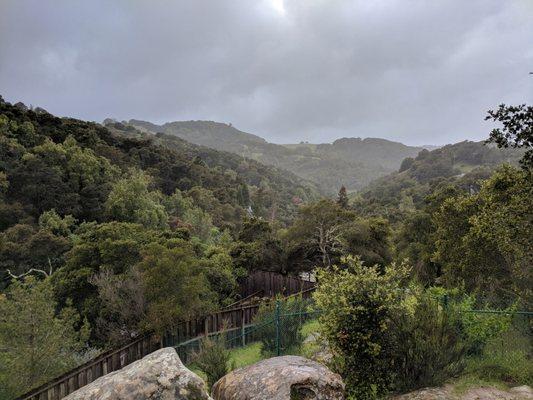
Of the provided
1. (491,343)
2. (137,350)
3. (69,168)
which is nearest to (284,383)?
(491,343)

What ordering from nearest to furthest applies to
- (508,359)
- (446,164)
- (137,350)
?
(508,359), (137,350), (446,164)

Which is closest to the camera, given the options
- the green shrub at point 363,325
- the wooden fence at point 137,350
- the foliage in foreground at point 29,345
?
the green shrub at point 363,325

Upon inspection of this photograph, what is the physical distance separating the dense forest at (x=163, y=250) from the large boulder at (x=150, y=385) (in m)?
3.71

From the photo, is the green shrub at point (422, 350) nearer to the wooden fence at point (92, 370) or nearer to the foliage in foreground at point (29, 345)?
the wooden fence at point (92, 370)

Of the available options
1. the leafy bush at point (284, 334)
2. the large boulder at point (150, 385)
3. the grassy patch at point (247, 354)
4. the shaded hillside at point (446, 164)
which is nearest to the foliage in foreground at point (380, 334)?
the large boulder at point (150, 385)

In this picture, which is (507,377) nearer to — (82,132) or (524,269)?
(524,269)

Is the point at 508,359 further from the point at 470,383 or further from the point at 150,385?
the point at 150,385

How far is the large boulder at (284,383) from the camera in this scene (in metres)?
6.50

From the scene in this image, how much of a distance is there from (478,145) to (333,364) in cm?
14602

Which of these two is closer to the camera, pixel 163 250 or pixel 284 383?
pixel 284 383

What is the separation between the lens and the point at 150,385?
16.9 feet

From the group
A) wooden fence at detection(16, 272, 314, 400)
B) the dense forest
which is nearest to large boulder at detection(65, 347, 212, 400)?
the dense forest

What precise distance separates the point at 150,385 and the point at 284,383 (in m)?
2.34

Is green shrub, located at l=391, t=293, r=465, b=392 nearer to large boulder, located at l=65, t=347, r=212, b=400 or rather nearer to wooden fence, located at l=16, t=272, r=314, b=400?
large boulder, located at l=65, t=347, r=212, b=400
